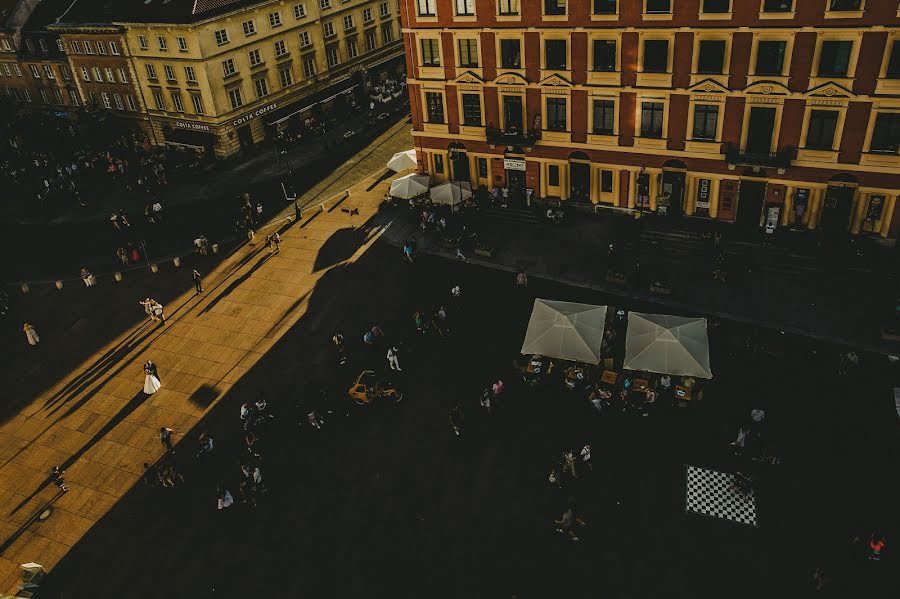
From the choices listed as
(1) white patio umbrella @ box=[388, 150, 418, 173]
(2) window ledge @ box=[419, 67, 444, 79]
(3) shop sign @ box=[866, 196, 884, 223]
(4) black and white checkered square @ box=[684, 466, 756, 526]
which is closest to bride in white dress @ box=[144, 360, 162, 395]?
(1) white patio umbrella @ box=[388, 150, 418, 173]

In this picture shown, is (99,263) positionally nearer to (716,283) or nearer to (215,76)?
(215,76)

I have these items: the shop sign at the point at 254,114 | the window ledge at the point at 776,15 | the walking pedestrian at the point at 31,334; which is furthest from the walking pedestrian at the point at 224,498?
the shop sign at the point at 254,114

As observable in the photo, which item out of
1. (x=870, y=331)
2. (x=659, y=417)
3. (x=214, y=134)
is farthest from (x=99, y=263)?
(x=870, y=331)

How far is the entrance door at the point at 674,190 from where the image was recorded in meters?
47.7

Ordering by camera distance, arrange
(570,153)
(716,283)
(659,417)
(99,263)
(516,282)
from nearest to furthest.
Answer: (659,417), (716,283), (516,282), (570,153), (99,263)

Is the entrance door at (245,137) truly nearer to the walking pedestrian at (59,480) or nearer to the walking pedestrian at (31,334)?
the walking pedestrian at (31,334)

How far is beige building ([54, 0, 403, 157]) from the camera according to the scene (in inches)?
2566

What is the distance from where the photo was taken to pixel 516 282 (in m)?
45.1

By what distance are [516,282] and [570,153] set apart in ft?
41.7

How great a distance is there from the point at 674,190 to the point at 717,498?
87.9 ft

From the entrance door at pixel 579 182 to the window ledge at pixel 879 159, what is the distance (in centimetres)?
1854

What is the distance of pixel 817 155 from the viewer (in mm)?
42250

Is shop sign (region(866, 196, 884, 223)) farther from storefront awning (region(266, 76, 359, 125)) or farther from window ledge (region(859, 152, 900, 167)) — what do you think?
storefront awning (region(266, 76, 359, 125))

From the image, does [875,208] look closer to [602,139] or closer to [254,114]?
[602,139]
